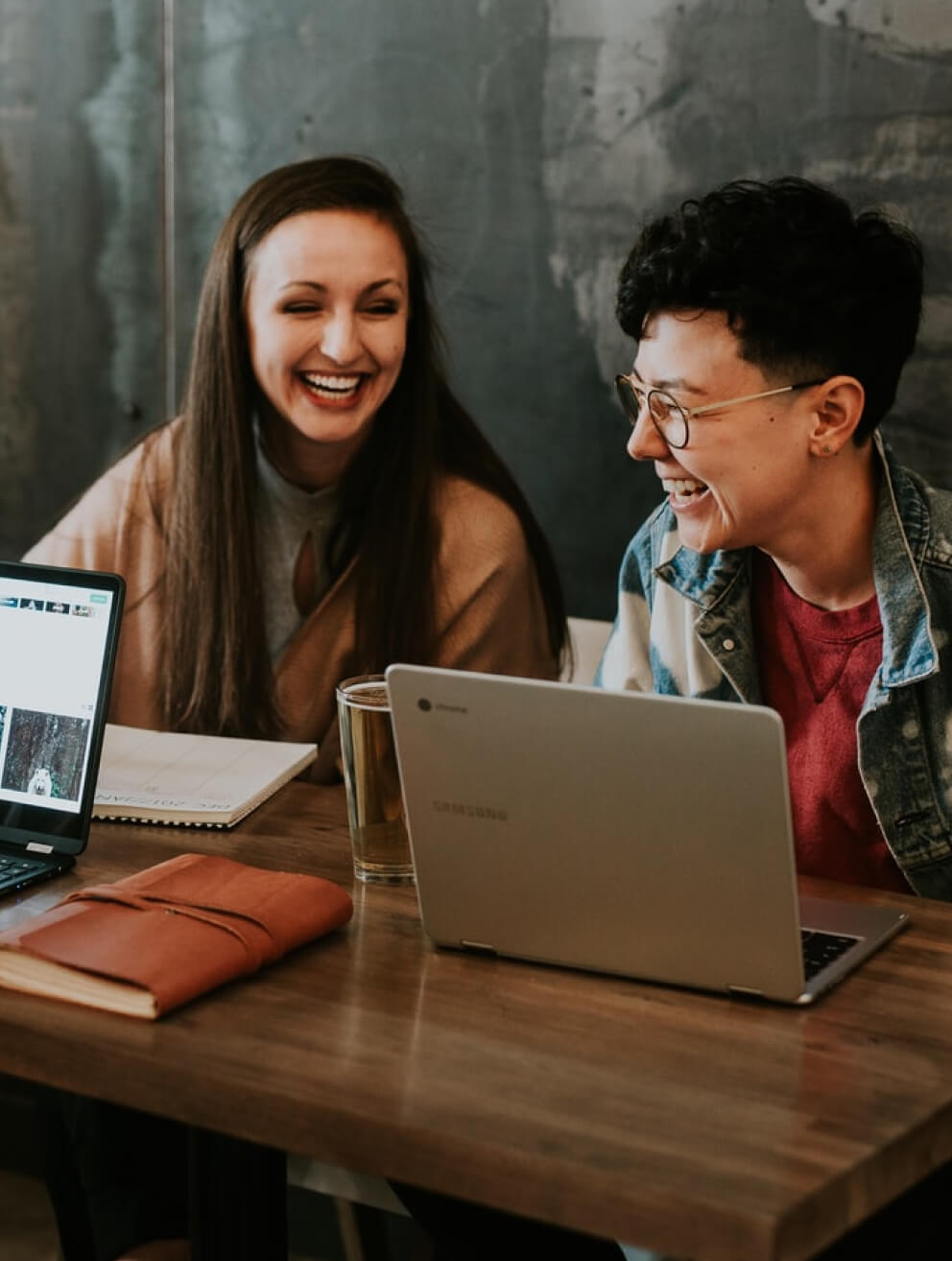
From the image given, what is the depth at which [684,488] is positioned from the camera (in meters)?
1.80

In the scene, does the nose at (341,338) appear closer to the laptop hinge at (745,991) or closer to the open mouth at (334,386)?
the open mouth at (334,386)

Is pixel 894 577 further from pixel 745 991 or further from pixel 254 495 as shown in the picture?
pixel 254 495

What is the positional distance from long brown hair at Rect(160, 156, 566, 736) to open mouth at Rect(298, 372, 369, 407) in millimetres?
73

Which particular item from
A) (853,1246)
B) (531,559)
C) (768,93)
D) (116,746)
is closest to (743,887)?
(853,1246)

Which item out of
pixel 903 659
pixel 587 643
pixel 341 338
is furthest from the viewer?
pixel 587 643

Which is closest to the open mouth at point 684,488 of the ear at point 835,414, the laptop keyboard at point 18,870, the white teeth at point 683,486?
the white teeth at point 683,486

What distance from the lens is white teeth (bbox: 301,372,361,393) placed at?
7.49 ft

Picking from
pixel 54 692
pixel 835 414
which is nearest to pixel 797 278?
pixel 835 414

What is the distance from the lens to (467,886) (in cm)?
136

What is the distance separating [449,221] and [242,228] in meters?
0.50

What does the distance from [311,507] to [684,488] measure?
2.27 feet

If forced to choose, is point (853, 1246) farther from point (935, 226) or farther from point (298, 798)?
point (935, 226)

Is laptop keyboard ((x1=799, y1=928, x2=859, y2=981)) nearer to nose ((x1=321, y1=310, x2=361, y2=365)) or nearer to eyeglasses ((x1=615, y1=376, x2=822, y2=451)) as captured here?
eyeglasses ((x1=615, y1=376, x2=822, y2=451))

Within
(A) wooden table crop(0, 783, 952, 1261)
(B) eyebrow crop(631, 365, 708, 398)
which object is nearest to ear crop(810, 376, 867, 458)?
(B) eyebrow crop(631, 365, 708, 398)
